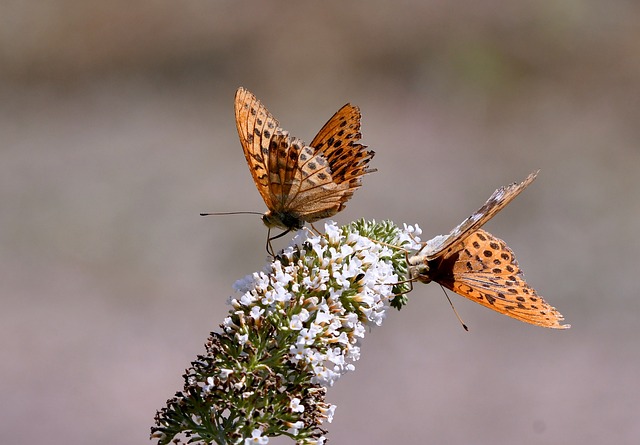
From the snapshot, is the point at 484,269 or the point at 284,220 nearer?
the point at 484,269

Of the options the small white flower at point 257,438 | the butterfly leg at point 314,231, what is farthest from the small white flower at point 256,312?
the butterfly leg at point 314,231

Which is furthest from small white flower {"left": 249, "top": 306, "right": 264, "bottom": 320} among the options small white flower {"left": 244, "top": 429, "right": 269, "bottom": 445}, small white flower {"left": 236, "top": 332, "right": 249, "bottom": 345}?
small white flower {"left": 244, "top": 429, "right": 269, "bottom": 445}

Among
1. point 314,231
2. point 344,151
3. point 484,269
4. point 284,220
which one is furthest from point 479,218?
point 284,220

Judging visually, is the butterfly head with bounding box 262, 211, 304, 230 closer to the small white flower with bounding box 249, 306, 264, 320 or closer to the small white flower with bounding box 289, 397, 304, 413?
the small white flower with bounding box 249, 306, 264, 320

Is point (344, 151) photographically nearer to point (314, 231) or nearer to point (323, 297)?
point (314, 231)

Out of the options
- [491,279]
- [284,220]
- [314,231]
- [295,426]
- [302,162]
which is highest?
[302,162]

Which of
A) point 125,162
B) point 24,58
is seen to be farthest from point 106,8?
point 125,162

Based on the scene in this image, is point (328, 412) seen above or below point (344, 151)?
below

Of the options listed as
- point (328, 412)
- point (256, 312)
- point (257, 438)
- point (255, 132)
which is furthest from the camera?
point (255, 132)
